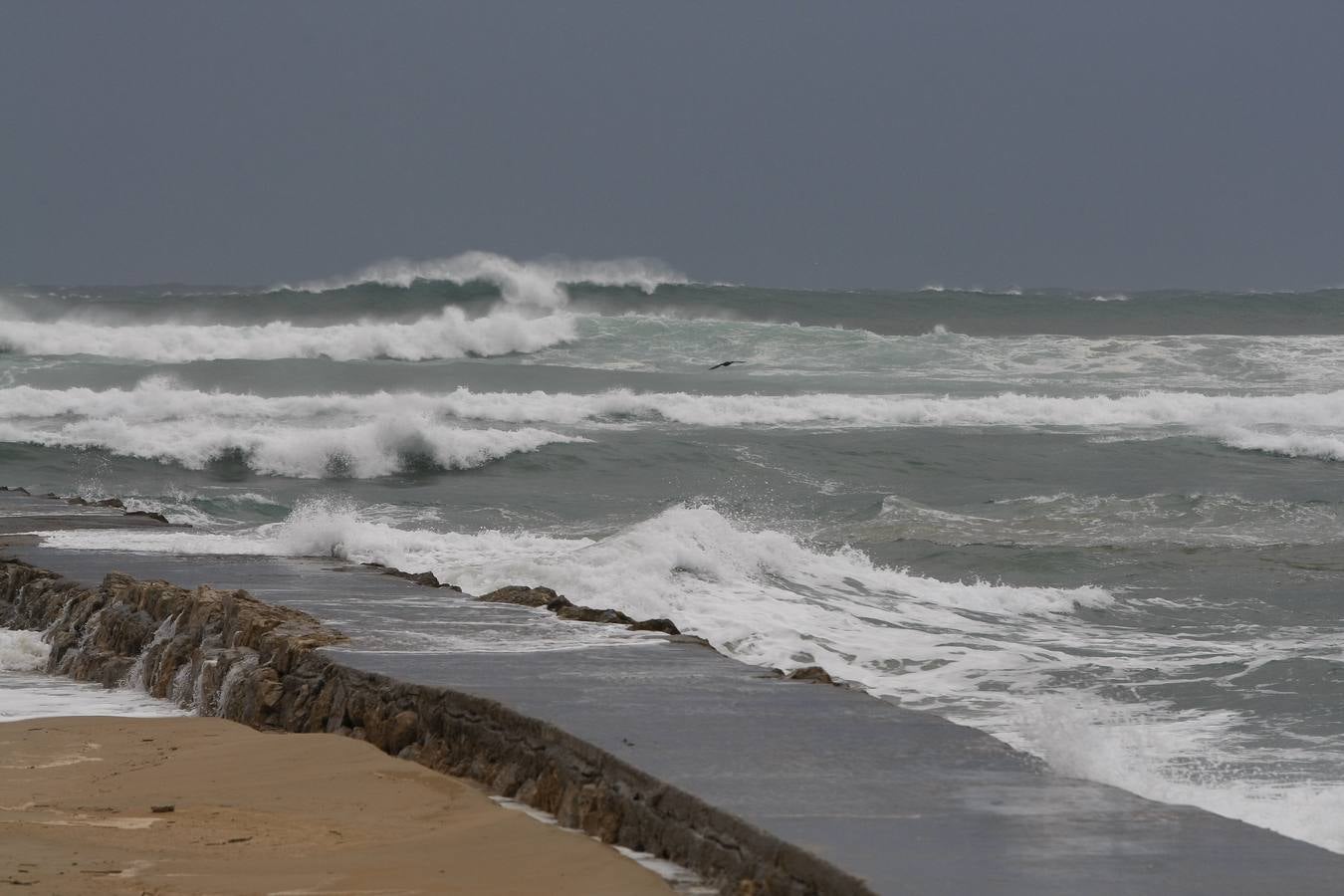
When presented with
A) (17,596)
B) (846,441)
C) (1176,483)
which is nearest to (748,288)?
(846,441)

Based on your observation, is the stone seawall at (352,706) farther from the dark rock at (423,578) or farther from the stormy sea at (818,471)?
the dark rock at (423,578)

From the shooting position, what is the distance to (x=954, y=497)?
1869 centimetres

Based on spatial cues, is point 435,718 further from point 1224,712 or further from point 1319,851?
point 1224,712

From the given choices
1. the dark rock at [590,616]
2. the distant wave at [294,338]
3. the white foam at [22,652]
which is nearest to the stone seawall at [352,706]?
the white foam at [22,652]

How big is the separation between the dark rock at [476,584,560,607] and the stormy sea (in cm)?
88

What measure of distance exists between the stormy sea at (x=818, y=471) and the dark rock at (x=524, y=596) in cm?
88

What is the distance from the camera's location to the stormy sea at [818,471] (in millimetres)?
8266

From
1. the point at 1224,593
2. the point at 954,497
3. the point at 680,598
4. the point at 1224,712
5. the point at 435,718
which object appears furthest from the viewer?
the point at 954,497

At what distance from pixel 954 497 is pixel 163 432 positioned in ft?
36.9

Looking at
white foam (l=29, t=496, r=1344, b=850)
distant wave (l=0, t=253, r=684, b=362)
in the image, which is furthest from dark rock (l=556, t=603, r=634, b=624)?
distant wave (l=0, t=253, r=684, b=362)

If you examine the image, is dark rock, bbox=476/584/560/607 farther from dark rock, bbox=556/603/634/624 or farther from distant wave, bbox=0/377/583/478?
distant wave, bbox=0/377/583/478

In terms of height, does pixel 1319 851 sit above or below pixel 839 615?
above

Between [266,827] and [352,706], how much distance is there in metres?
1.33

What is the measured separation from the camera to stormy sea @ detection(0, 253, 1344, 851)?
8266 mm
